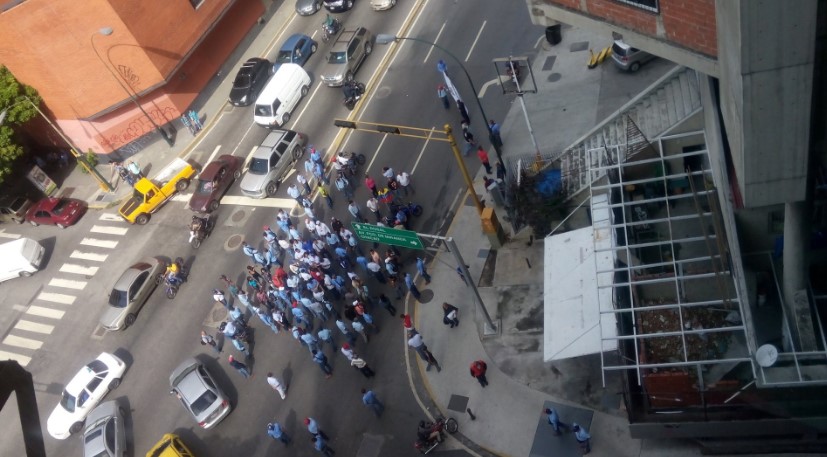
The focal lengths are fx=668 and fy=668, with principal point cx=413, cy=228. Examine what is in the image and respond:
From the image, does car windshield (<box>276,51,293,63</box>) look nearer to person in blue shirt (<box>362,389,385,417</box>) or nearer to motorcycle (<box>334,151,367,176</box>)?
motorcycle (<box>334,151,367,176</box>)

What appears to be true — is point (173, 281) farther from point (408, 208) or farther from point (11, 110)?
point (11, 110)

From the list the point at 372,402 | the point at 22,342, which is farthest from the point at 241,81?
the point at 372,402

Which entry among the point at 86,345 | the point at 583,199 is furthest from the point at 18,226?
the point at 583,199

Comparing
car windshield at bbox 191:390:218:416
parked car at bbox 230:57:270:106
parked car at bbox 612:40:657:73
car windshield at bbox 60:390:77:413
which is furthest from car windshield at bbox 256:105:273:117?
parked car at bbox 612:40:657:73

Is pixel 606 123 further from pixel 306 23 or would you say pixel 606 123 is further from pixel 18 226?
pixel 18 226

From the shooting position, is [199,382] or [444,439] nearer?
[444,439]

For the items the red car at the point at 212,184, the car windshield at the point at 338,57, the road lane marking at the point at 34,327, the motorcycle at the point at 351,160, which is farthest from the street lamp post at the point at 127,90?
the motorcycle at the point at 351,160
